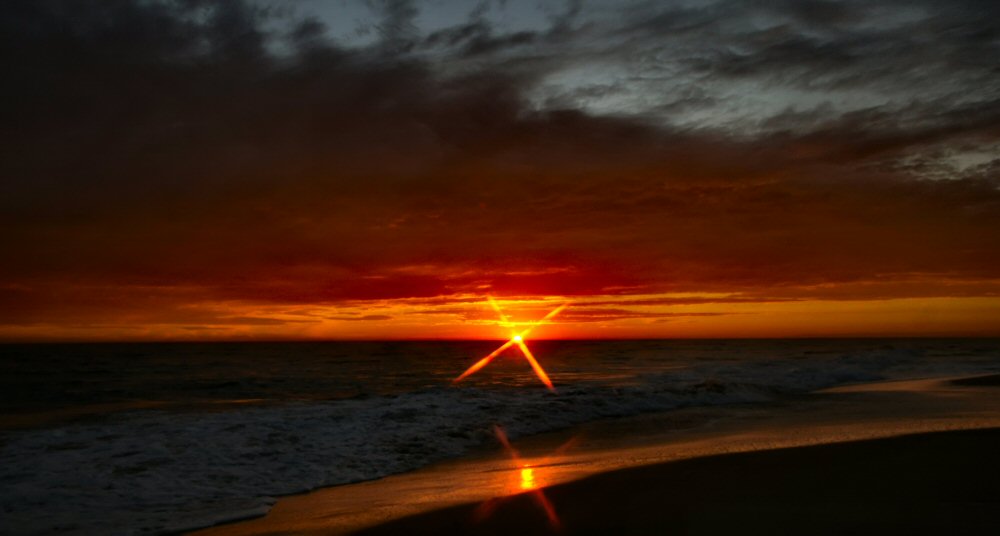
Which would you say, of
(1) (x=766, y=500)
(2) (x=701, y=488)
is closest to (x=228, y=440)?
(2) (x=701, y=488)

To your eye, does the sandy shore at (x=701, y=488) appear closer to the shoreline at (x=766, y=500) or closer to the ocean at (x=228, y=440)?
the shoreline at (x=766, y=500)

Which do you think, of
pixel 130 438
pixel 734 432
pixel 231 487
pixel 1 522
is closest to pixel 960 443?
pixel 734 432

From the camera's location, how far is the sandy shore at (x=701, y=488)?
6.42 m

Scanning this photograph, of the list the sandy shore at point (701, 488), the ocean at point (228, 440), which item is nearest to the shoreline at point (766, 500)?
the sandy shore at point (701, 488)

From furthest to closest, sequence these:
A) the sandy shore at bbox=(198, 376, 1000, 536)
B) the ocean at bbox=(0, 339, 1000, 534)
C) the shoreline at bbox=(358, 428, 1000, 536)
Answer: the ocean at bbox=(0, 339, 1000, 534) → the sandy shore at bbox=(198, 376, 1000, 536) → the shoreline at bbox=(358, 428, 1000, 536)

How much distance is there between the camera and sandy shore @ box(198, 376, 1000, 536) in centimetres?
642

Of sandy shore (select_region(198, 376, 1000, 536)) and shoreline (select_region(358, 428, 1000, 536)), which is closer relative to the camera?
shoreline (select_region(358, 428, 1000, 536))

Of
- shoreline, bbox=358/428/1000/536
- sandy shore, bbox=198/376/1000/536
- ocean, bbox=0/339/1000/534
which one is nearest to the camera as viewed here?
shoreline, bbox=358/428/1000/536

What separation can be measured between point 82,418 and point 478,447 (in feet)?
40.8

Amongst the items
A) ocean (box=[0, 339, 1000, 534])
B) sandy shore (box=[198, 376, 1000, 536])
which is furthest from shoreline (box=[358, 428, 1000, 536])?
ocean (box=[0, 339, 1000, 534])

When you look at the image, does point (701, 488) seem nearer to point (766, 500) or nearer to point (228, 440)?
point (766, 500)

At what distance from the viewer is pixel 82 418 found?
1925 centimetres

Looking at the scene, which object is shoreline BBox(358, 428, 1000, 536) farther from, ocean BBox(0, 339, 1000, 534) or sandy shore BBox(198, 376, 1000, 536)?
ocean BBox(0, 339, 1000, 534)

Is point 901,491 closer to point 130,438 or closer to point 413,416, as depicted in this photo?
point 413,416
